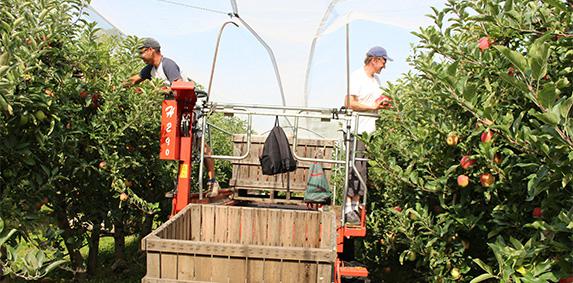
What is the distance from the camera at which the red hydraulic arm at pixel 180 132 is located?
393 centimetres

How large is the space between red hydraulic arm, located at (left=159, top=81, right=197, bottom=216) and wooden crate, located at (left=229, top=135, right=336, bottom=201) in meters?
2.53

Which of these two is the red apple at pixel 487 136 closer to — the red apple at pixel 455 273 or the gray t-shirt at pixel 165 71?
the red apple at pixel 455 273

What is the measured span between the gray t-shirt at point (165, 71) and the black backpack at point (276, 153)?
1347 mm

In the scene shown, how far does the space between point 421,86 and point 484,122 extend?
156cm

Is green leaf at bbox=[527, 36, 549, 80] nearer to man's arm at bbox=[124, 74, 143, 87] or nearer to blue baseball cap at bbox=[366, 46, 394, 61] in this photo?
blue baseball cap at bbox=[366, 46, 394, 61]

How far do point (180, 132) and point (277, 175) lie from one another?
9.60ft

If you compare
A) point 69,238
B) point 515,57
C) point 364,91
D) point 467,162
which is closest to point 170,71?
point 69,238

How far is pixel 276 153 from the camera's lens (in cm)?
445

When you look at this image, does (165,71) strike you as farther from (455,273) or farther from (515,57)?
(515,57)

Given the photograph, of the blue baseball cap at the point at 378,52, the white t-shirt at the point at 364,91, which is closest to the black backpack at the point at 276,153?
the white t-shirt at the point at 364,91

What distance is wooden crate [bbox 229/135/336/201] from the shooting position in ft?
21.7

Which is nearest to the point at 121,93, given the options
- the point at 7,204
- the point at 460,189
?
the point at 7,204

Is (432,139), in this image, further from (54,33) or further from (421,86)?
(54,33)

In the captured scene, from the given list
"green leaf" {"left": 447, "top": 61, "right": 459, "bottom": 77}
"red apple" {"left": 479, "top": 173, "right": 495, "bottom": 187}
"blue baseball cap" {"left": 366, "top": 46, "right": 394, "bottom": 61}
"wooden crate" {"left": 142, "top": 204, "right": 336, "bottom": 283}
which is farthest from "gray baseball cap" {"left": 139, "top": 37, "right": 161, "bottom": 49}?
"red apple" {"left": 479, "top": 173, "right": 495, "bottom": 187}
